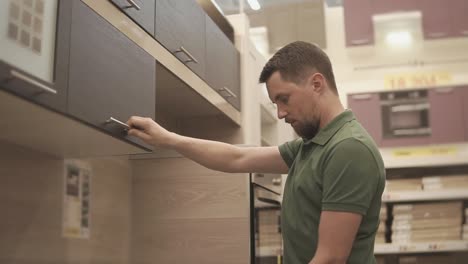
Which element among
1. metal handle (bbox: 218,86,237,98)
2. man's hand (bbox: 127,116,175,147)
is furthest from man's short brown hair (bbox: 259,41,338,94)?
metal handle (bbox: 218,86,237,98)

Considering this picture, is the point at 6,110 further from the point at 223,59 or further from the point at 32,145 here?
the point at 223,59

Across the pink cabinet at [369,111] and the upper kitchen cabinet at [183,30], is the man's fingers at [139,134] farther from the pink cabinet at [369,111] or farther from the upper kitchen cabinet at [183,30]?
the pink cabinet at [369,111]

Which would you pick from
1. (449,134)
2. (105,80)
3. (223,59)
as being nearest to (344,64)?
(449,134)

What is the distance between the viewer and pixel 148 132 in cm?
178

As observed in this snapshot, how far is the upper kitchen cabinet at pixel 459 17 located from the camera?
4215 millimetres

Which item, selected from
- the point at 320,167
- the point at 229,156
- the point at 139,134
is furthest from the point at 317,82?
the point at 139,134

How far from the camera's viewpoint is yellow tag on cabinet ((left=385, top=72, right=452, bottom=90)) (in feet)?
13.9

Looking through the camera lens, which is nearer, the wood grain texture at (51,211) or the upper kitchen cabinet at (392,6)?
the wood grain texture at (51,211)

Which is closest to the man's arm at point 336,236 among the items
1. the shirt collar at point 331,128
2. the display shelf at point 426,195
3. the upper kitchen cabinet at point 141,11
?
the shirt collar at point 331,128

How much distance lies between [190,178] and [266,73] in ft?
2.90

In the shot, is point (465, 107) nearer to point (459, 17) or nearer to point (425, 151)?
point (425, 151)

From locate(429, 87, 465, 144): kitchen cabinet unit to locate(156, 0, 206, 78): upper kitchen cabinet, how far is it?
2.29m

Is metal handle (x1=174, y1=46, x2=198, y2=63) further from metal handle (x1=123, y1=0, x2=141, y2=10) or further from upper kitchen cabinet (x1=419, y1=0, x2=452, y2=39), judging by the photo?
upper kitchen cabinet (x1=419, y1=0, x2=452, y2=39)

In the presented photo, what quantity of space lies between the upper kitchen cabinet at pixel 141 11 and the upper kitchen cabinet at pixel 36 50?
32 cm
